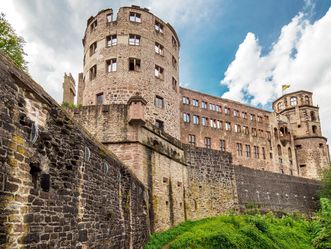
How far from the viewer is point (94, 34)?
25.9 m

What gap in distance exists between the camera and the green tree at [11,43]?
1634 cm

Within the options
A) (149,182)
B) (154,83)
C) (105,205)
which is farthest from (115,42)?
(105,205)

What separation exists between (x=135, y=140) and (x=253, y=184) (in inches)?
653

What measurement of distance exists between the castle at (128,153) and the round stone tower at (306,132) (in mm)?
424

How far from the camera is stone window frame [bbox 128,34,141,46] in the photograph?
2459 cm

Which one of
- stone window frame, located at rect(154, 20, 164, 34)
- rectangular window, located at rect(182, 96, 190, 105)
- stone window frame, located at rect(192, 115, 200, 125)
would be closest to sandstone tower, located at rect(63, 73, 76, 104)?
stone window frame, located at rect(154, 20, 164, 34)

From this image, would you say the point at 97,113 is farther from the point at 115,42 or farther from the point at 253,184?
the point at 253,184

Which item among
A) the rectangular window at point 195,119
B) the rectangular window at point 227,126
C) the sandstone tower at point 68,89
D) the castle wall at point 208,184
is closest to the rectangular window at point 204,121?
the rectangular window at point 195,119

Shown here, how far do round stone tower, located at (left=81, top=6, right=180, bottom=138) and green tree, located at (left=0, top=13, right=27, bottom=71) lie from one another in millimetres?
6652

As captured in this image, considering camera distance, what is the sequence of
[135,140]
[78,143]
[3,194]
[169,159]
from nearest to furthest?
[3,194], [78,143], [135,140], [169,159]

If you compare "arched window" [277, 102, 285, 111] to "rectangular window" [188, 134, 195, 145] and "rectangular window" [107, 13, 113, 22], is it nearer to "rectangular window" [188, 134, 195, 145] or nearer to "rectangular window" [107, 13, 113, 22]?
"rectangular window" [188, 134, 195, 145]

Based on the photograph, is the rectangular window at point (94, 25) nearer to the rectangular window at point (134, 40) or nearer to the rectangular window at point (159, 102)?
the rectangular window at point (134, 40)

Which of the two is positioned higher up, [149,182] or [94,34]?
[94,34]

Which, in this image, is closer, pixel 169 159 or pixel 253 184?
pixel 169 159
